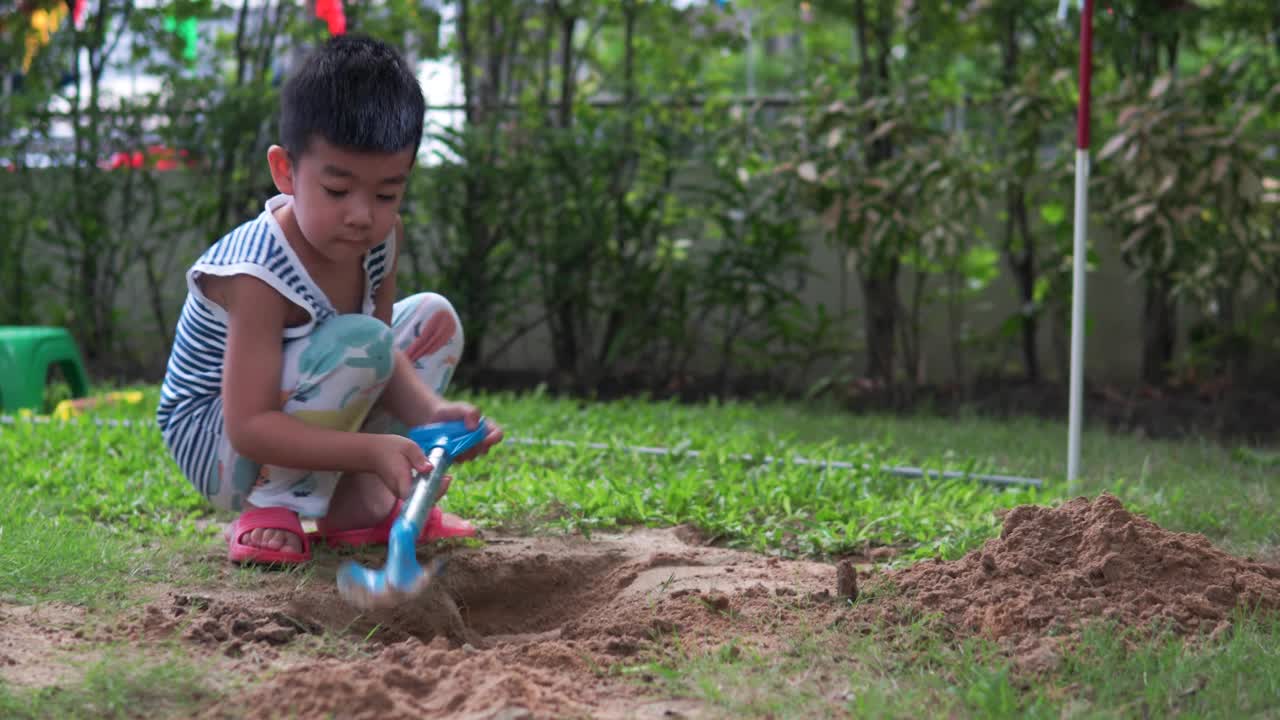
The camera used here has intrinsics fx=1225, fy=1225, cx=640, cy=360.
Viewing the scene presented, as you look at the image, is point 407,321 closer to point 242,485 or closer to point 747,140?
point 242,485

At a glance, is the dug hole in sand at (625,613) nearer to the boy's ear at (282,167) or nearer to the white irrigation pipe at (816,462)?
the boy's ear at (282,167)

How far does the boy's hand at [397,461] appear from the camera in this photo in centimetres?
221

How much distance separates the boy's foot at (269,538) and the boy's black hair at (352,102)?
0.73m

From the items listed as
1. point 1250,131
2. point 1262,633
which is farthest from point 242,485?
point 1250,131

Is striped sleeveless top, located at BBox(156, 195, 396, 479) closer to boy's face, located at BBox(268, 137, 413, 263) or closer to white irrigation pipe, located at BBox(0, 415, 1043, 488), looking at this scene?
boy's face, located at BBox(268, 137, 413, 263)

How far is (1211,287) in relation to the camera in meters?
4.94

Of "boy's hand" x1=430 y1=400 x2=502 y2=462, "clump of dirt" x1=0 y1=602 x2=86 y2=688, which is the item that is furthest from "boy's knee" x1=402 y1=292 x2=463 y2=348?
"clump of dirt" x1=0 y1=602 x2=86 y2=688

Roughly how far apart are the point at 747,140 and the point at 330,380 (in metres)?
3.39

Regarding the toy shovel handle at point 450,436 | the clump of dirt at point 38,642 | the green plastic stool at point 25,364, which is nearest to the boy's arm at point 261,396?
the toy shovel handle at point 450,436

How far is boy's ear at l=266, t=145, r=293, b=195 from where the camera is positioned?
2357mm

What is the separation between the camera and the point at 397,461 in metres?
2.22

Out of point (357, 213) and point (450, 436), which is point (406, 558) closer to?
point (450, 436)

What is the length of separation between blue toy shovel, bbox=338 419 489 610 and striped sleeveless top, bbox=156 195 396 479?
0.43 meters

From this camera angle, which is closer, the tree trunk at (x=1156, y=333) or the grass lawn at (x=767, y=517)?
the grass lawn at (x=767, y=517)
